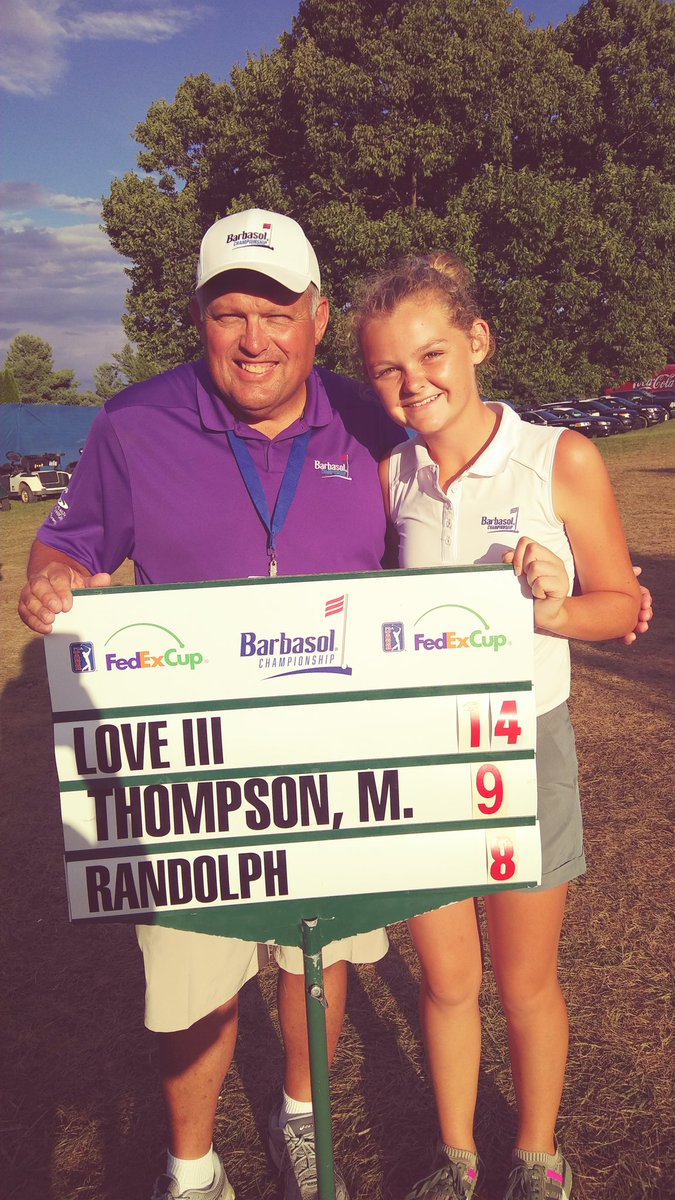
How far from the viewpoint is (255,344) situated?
225 cm

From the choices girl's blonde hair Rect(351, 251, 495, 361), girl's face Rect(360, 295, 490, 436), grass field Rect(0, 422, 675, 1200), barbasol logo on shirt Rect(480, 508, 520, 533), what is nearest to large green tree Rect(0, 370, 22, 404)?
grass field Rect(0, 422, 675, 1200)

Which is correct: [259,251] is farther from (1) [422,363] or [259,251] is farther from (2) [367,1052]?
(2) [367,1052]

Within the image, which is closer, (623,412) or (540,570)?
(540,570)

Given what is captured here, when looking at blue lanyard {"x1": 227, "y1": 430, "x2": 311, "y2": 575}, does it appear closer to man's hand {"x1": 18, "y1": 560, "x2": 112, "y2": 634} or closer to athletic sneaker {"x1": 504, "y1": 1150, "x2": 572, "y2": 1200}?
man's hand {"x1": 18, "y1": 560, "x2": 112, "y2": 634}

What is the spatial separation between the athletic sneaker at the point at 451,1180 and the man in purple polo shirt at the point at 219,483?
2.07ft

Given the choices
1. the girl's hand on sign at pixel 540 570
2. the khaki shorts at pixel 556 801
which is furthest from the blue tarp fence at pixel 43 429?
the girl's hand on sign at pixel 540 570

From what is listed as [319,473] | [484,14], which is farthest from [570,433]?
[484,14]

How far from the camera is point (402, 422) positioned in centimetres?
221

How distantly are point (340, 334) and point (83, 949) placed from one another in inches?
118

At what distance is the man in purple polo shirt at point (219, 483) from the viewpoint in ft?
7.33

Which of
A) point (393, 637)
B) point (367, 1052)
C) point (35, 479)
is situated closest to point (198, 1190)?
point (367, 1052)

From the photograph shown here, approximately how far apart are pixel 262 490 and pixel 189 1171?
75.3 inches

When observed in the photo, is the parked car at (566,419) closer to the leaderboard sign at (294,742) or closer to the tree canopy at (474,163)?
the tree canopy at (474,163)

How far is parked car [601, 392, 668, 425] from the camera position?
1526 inches
